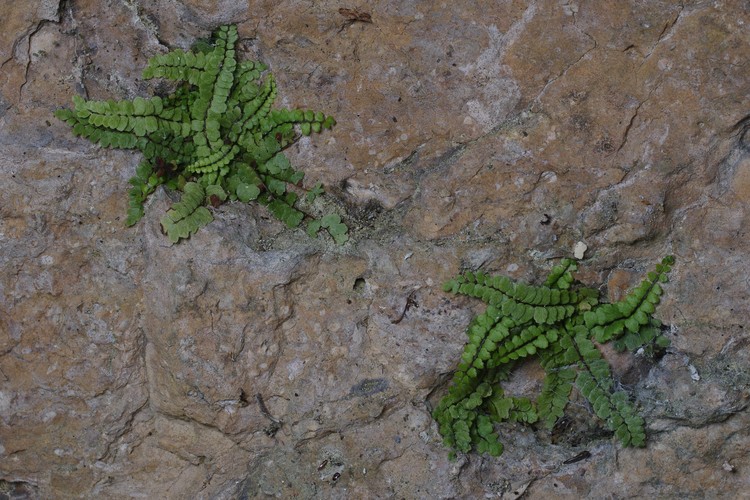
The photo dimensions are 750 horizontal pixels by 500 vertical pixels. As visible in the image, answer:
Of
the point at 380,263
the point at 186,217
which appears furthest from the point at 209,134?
the point at 380,263

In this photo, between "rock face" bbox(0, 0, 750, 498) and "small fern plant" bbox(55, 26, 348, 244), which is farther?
"small fern plant" bbox(55, 26, 348, 244)

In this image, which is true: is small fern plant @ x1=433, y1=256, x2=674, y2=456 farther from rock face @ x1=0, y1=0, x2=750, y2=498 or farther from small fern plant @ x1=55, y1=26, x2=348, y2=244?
small fern plant @ x1=55, y1=26, x2=348, y2=244

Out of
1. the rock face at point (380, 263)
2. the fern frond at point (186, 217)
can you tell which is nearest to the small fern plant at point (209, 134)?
the fern frond at point (186, 217)

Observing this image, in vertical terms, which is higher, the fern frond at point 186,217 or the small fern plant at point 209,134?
the small fern plant at point 209,134

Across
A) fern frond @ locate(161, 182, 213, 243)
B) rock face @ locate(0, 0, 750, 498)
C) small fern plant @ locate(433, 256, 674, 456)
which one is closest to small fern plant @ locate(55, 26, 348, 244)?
fern frond @ locate(161, 182, 213, 243)

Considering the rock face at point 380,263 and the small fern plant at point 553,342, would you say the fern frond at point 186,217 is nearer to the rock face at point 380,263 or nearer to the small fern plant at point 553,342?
the rock face at point 380,263
